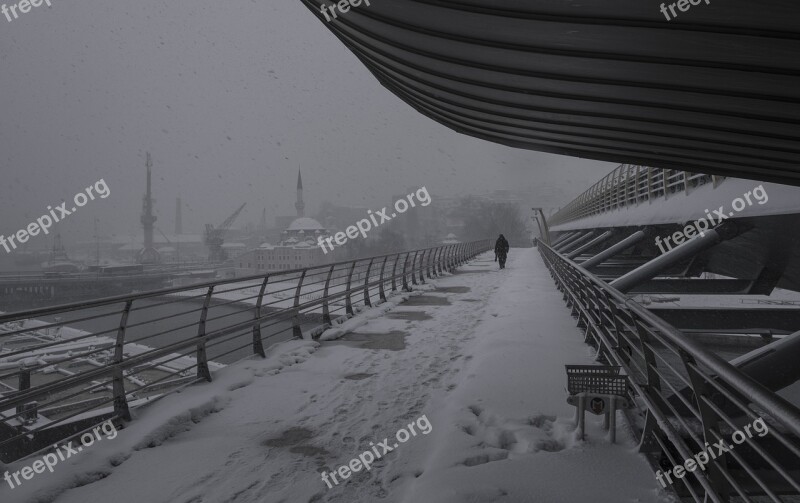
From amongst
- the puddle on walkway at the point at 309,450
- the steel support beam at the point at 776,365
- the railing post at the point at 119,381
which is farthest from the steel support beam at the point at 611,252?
the railing post at the point at 119,381

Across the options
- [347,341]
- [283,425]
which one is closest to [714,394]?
[283,425]

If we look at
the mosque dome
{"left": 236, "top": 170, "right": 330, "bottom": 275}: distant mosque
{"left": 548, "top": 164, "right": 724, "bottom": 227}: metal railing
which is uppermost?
the mosque dome

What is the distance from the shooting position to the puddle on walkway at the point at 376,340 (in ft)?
24.1

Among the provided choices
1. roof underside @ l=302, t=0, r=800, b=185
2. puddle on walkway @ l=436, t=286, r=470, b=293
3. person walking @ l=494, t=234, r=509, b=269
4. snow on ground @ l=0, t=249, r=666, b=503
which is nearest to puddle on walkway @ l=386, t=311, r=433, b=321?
snow on ground @ l=0, t=249, r=666, b=503

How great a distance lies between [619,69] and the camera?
11.2ft

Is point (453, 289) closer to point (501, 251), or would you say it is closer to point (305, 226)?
point (501, 251)

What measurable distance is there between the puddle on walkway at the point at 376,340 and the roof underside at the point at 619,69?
3.77 m

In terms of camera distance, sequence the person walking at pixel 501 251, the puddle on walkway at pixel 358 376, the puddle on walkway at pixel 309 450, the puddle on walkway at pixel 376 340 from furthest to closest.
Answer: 1. the person walking at pixel 501 251
2. the puddle on walkway at pixel 376 340
3. the puddle on walkway at pixel 358 376
4. the puddle on walkway at pixel 309 450

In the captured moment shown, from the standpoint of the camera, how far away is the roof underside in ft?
9.27

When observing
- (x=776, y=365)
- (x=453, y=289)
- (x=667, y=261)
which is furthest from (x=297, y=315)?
(x=453, y=289)

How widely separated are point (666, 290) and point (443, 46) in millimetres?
10732

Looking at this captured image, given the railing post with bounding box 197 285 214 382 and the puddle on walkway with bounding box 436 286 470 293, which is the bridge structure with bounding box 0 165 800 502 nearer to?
the railing post with bounding box 197 285 214 382

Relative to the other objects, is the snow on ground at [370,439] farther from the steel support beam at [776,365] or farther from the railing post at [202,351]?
the steel support beam at [776,365]

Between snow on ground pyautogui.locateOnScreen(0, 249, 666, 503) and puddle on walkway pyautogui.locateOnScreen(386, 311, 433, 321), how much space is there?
298cm
